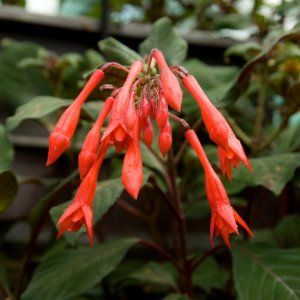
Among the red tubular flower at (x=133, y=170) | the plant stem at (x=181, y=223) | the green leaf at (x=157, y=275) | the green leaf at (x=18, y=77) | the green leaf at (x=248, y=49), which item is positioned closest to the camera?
the red tubular flower at (x=133, y=170)

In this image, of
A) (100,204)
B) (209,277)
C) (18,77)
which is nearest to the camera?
(100,204)

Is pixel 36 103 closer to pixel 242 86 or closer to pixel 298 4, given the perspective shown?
pixel 242 86

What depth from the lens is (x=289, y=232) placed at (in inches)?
49.8

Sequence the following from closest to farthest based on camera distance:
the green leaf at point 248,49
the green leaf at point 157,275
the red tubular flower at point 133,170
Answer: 1. the red tubular flower at point 133,170
2. the green leaf at point 157,275
3. the green leaf at point 248,49

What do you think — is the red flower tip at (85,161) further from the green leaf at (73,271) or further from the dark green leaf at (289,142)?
the dark green leaf at (289,142)

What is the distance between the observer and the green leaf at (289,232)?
1247 millimetres

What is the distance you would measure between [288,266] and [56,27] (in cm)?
124

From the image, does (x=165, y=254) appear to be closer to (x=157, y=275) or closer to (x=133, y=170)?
(x=157, y=275)

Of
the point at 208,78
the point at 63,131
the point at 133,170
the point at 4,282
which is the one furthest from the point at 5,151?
the point at 208,78

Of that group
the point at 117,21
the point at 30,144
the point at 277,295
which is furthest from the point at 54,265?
the point at 117,21

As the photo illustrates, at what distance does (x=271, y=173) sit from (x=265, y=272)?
20 centimetres

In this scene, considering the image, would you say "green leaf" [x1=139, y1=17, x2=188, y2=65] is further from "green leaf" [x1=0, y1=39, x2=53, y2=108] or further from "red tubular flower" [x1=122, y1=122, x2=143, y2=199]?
"green leaf" [x1=0, y1=39, x2=53, y2=108]

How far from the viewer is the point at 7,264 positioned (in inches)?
57.2

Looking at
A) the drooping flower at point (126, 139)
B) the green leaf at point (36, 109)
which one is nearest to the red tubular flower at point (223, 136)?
the drooping flower at point (126, 139)
